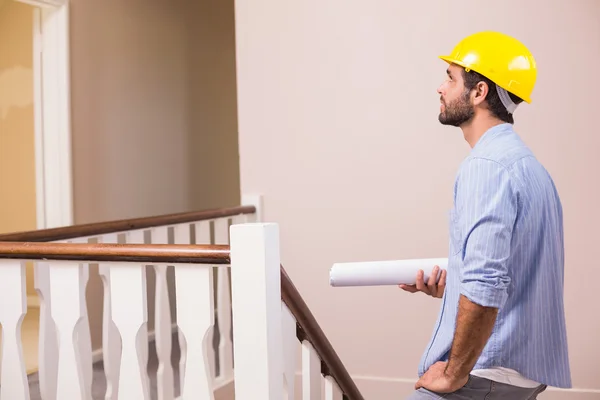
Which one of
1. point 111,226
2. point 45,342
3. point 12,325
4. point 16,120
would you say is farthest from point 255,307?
point 16,120

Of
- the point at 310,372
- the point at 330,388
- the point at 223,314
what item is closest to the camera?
the point at 310,372

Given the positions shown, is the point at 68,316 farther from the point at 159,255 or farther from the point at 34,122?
the point at 34,122

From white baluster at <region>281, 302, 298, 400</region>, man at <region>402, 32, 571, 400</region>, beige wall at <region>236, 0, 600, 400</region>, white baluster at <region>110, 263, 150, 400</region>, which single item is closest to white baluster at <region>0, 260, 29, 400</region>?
white baluster at <region>110, 263, 150, 400</region>

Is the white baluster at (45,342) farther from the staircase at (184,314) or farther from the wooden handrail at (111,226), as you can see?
the wooden handrail at (111,226)

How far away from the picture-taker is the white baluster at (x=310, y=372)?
191cm

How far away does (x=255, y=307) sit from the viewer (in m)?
1.41

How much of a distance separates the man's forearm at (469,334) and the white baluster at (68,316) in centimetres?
89

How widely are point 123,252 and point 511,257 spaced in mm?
847

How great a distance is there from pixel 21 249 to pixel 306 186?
2.35 metres

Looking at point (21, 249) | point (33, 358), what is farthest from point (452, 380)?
point (33, 358)

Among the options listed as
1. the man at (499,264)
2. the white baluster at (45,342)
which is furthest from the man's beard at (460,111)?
the white baluster at (45,342)

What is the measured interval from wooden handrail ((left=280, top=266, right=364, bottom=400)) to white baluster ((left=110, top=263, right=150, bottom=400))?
33 centimetres

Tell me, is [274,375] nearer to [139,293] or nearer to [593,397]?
[139,293]

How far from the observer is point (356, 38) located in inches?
149
